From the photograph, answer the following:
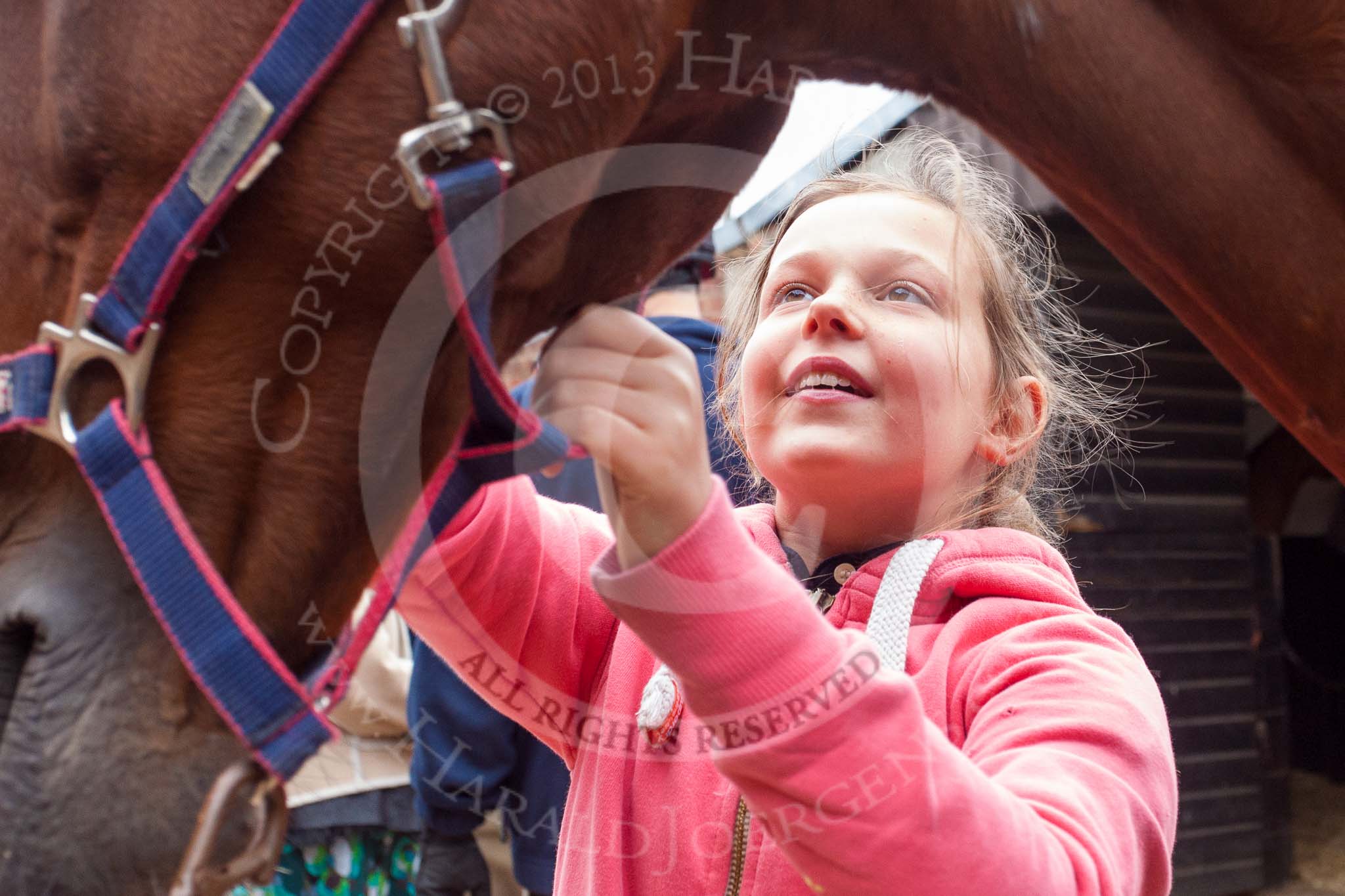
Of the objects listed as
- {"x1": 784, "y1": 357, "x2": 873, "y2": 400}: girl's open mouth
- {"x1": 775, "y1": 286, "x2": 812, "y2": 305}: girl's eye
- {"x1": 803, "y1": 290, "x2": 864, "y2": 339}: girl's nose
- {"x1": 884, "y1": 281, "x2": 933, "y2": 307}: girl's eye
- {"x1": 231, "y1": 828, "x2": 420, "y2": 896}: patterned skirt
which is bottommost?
{"x1": 231, "y1": 828, "x2": 420, "y2": 896}: patterned skirt

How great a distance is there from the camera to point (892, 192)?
1.28 m

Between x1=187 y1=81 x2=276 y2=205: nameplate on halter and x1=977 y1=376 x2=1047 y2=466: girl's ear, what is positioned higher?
x1=187 y1=81 x2=276 y2=205: nameplate on halter

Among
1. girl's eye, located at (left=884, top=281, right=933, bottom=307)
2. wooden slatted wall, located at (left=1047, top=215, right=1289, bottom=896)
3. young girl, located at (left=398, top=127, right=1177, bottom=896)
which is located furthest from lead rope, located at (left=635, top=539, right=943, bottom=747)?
wooden slatted wall, located at (left=1047, top=215, right=1289, bottom=896)

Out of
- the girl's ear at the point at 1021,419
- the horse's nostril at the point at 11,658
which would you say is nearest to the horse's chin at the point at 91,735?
the horse's nostril at the point at 11,658

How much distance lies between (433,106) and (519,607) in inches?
23.9

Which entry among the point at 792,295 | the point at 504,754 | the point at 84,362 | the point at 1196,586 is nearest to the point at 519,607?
the point at 792,295

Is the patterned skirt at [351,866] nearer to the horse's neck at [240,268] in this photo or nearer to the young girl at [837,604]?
the young girl at [837,604]

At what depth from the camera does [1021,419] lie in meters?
1.33

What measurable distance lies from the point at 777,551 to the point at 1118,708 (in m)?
0.41

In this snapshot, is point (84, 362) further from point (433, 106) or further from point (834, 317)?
point (834, 317)

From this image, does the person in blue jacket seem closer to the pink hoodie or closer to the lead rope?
the pink hoodie

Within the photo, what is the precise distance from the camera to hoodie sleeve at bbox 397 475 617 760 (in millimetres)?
1188

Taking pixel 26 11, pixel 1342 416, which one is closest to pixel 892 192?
pixel 1342 416

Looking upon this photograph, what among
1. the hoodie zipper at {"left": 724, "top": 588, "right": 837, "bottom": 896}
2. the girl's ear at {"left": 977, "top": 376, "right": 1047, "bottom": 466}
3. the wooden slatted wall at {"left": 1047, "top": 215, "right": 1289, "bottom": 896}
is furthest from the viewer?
the wooden slatted wall at {"left": 1047, "top": 215, "right": 1289, "bottom": 896}
